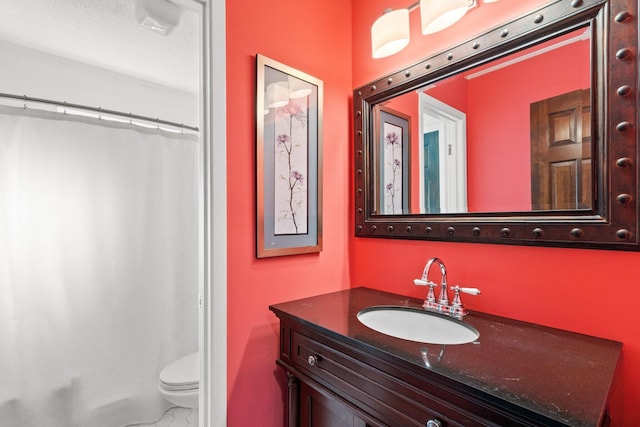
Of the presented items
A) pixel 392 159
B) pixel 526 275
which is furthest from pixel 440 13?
pixel 526 275

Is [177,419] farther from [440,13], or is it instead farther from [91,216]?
[440,13]

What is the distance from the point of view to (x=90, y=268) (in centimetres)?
188

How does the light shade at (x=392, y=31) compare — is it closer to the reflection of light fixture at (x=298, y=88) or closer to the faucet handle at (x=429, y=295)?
the reflection of light fixture at (x=298, y=88)

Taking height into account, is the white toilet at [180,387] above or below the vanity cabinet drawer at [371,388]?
below

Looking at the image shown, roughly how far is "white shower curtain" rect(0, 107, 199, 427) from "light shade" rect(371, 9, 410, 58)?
161cm

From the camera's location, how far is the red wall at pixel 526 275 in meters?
0.80

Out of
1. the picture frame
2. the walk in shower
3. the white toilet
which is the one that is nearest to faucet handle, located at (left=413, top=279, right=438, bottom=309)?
the picture frame

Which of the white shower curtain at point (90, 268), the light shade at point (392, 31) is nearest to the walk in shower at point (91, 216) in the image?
the white shower curtain at point (90, 268)

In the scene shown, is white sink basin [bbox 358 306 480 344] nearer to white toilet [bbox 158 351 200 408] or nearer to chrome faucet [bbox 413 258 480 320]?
chrome faucet [bbox 413 258 480 320]

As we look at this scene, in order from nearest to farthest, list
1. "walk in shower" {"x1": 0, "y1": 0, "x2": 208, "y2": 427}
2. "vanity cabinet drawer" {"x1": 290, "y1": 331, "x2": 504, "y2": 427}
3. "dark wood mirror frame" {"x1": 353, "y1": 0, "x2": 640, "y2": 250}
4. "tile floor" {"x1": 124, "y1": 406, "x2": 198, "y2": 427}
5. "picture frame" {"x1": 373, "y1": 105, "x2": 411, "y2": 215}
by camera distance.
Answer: "vanity cabinet drawer" {"x1": 290, "y1": 331, "x2": 504, "y2": 427}
"dark wood mirror frame" {"x1": 353, "y1": 0, "x2": 640, "y2": 250}
"picture frame" {"x1": 373, "y1": 105, "x2": 411, "y2": 215}
"walk in shower" {"x1": 0, "y1": 0, "x2": 208, "y2": 427}
"tile floor" {"x1": 124, "y1": 406, "x2": 198, "y2": 427}

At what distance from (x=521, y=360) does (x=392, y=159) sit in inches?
36.0

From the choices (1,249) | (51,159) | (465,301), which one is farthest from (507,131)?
(1,249)

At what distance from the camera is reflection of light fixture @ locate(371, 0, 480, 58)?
1.07 metres

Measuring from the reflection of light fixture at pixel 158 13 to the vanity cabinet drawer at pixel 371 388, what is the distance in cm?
140
